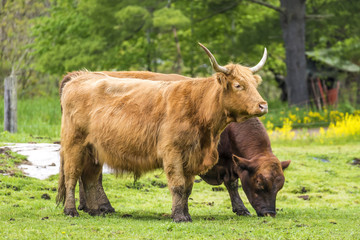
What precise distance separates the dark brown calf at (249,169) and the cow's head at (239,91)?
4.46 feet

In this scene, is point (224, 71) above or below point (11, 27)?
below

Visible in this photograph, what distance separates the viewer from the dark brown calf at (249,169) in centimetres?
846

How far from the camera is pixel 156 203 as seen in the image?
1012cm

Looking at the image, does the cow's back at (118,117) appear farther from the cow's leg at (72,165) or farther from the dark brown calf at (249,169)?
the dark brown calf at (249,169)

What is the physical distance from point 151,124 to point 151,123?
0.05 ft

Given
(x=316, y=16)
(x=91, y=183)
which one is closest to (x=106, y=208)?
(x=91, y=183)

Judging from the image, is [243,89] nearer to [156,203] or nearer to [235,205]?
[235,205]

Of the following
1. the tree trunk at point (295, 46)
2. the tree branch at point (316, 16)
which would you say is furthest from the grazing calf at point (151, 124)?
the tree branch at point (316, 16)

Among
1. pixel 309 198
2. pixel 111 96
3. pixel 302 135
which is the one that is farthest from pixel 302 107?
pixel 111 96

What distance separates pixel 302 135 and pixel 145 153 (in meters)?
11.2

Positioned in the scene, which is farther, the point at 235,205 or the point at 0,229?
the point at 235,205

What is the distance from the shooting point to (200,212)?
9227 mm

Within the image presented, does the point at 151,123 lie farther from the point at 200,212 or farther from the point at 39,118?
the point at 39,118

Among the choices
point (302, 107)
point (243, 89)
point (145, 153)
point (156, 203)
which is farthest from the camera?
point (302, 107)
